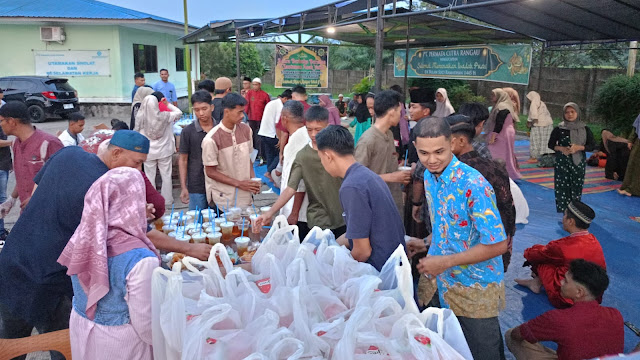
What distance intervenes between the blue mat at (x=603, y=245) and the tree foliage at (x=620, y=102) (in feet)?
12.8

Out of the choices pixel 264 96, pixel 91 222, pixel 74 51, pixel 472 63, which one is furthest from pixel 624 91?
pixel 74 51

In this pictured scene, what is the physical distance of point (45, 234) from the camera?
218cm

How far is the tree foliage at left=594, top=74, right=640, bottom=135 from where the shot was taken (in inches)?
389

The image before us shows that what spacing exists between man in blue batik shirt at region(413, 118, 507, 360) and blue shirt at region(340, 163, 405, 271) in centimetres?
22

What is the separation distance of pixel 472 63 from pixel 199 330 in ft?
22.5

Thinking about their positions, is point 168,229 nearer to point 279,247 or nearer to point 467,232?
point 279,247

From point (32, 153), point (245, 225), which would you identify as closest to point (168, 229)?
point (245, 225)

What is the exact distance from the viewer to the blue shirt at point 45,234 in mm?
2137

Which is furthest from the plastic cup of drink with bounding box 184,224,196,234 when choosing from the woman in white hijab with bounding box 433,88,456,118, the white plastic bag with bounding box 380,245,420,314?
the woman in white hijab with bounding box 433,88,456,118

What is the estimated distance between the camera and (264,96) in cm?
897

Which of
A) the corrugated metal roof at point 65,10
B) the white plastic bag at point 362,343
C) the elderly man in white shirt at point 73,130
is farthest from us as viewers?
the corrugated metal roof at point 65,10

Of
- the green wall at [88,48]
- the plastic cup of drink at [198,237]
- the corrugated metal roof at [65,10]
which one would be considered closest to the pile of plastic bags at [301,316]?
the plastic cup of drink at [198,237]

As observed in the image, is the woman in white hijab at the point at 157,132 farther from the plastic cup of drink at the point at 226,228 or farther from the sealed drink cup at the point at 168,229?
the plastic cup of drink at the point at 226,228

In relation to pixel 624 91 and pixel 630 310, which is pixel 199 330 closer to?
pixel 630 310
